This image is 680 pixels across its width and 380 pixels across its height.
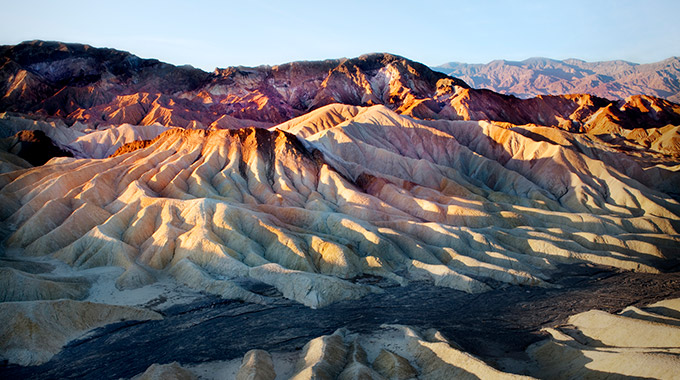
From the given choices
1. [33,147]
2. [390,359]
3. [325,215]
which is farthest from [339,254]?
[33,147]

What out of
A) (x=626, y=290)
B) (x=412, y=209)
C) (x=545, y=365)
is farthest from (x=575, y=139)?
(x=545, y=365)

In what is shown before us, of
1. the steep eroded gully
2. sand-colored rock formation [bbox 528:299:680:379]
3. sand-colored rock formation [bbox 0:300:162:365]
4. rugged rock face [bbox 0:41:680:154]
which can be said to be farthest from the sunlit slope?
rugged rock face [bbox 0:41:680:154]

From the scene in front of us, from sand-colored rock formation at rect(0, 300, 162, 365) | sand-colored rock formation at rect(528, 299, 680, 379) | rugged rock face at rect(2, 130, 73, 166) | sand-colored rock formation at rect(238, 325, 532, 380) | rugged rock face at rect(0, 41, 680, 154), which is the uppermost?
rugged rock face at rect(0, 41, 680, 154)

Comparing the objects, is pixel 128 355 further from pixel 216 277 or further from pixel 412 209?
pixel 412 209

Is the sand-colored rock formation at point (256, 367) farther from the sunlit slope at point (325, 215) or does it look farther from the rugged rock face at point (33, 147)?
the rugged rock face at point (33, 147)

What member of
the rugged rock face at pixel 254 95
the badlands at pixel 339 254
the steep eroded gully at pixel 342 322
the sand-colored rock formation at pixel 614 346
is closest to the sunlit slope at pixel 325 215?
the badlands at pixel 339 254

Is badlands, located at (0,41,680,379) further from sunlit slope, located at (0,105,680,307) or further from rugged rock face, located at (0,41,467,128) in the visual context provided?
rugged rock face, located at (0,41,467,128)

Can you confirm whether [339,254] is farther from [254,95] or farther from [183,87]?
[183,87]
